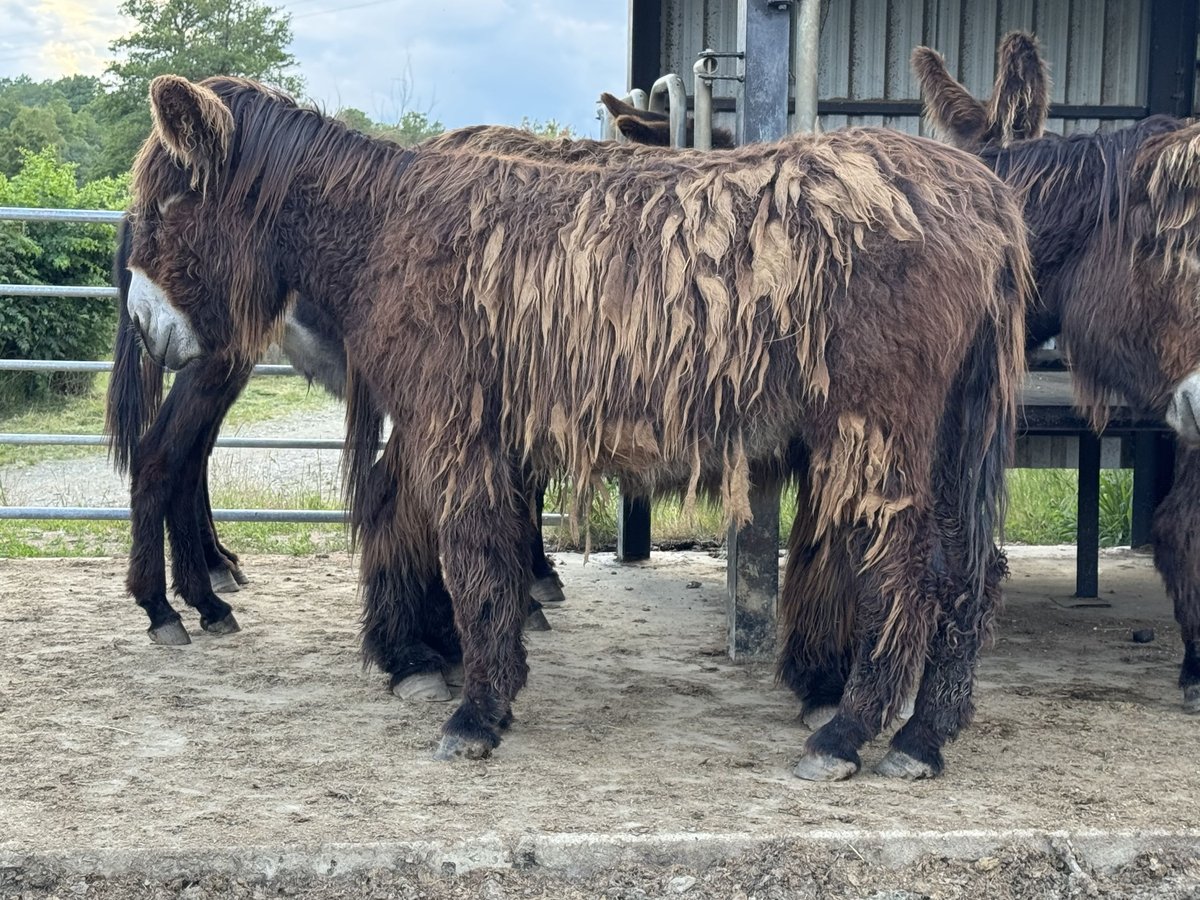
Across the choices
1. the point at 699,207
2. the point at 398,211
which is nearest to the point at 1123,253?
the point at 699,207

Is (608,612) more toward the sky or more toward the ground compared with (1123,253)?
more toward the ground

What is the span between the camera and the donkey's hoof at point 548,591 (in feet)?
19.8

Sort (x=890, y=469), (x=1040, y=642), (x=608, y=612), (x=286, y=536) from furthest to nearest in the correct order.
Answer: (x=286, y=536), (x=608, y=612), (x=1040, y=642), (x=890, y=469)

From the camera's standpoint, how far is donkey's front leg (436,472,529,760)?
374 cm

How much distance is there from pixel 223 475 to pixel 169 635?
587cm

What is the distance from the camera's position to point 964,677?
11.8 feet

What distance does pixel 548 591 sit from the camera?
603 cm

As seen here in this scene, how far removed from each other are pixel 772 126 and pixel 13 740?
3464 mm

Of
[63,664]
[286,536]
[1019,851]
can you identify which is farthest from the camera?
[286,536]

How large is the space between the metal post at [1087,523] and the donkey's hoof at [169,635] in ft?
13.7

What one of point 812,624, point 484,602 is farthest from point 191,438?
point 812,624

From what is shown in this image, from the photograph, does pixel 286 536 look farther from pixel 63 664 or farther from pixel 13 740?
pixel 13 740

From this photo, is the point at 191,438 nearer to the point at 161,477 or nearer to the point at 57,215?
the point at 161,477

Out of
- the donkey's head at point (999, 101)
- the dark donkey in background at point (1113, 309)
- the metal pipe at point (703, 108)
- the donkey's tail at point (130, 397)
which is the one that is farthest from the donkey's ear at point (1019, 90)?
the donkey's tail at point (130, 397)
